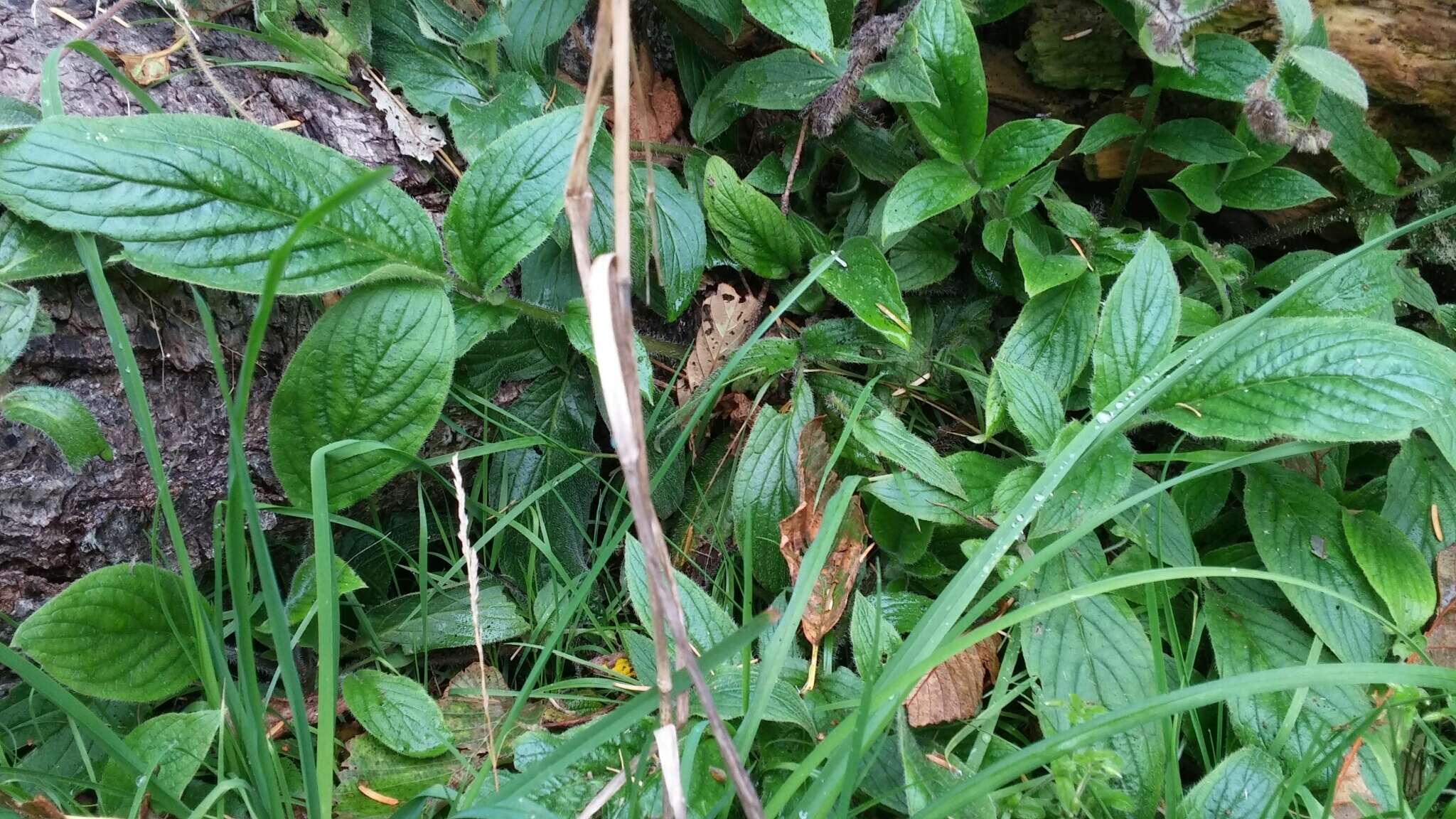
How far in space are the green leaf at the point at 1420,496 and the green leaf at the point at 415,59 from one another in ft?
5.30

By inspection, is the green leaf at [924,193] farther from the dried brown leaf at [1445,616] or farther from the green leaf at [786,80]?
the dried brown leaf at [1445,616]

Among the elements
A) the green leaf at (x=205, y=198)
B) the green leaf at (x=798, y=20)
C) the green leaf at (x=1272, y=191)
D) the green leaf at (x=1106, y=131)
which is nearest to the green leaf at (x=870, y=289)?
the green leaf at (x=798, y=20)

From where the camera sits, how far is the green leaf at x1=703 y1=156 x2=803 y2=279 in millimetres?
1499

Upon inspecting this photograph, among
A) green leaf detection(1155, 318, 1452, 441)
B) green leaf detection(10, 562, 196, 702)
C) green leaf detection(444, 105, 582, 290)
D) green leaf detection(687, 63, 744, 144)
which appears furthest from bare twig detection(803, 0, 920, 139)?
green leaf detection(10, 562, 196, 702)

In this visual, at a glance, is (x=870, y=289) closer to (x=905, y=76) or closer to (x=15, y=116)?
(x=905, y=76)

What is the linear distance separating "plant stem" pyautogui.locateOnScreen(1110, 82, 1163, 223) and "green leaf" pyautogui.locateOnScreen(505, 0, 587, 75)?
3.34 feet

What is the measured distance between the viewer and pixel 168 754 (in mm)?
1021

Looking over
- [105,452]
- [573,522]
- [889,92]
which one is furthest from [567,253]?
[105,452]

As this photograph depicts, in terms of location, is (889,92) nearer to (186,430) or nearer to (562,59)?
(562,59)

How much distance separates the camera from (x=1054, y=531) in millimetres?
1177

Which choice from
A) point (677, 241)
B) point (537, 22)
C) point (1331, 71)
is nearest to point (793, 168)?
point (677, 241)

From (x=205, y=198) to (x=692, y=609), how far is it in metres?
0.81

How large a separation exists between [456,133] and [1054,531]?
1.10m

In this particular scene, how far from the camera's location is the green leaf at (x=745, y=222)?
150cm
